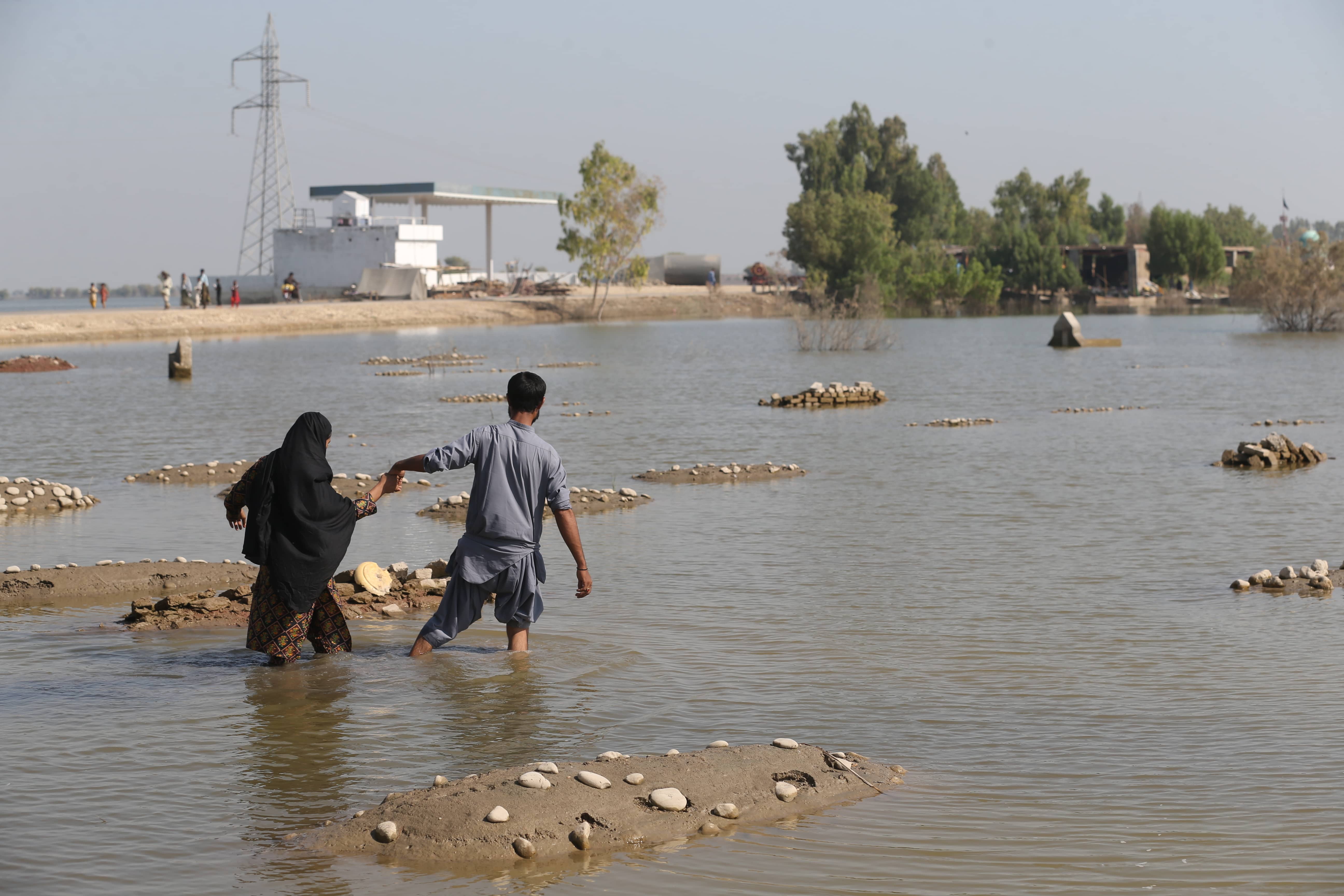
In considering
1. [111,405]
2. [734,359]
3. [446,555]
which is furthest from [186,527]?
[734,359]

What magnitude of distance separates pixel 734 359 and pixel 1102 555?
113ft

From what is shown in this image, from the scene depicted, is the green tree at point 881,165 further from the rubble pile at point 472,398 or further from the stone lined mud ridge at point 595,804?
the stone lined mud ridge at point 595,804

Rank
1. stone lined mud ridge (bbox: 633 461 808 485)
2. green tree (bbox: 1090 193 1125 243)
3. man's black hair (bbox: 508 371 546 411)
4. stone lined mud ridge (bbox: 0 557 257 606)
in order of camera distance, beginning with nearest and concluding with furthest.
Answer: man's black hair (bbox: 508 371 546 411) < stone lined mud ridge (bbox: 0 557 257 606) < stone lined mud ridge (bbox: 633 461 808 485) < green tree (bbox: 1090 193 1125 243)

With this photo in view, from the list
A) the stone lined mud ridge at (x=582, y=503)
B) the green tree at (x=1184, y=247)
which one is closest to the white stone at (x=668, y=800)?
the stone lined mud ridge at (x=582, y=503)

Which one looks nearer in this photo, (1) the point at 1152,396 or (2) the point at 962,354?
(1) the point at 1152,396

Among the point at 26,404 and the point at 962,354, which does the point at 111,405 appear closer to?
the point at 26,404

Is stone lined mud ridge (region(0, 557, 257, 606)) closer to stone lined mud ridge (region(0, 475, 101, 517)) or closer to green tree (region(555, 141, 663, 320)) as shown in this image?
stone lined mud ridge (region(0, 475, 101, 517))

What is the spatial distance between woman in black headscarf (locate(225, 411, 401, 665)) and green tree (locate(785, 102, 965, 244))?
108525 millimetres

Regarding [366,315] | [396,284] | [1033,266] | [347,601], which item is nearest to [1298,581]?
[347,601]

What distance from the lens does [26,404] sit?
89.5ft

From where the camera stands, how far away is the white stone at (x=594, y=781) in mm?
5227

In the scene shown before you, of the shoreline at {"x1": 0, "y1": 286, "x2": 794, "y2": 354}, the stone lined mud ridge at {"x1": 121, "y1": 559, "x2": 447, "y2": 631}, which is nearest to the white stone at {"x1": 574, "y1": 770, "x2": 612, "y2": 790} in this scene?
the stone lined mud ridge at {"x1": 121, "y1": 559, "x2": 447, "y2": 631}

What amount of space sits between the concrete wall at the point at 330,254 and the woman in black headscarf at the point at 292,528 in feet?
246

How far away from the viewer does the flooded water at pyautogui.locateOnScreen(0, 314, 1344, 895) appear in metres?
4.86
